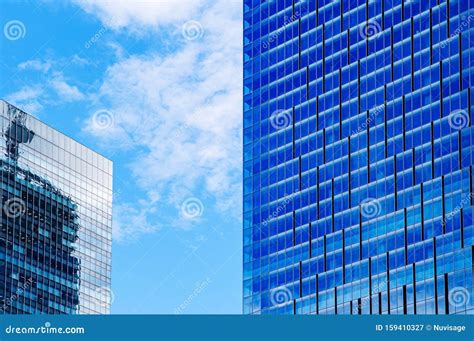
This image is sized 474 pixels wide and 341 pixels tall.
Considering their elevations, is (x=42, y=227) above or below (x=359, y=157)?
above

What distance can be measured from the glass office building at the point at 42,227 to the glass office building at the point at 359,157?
37.7 metres

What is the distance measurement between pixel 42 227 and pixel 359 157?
58491mm

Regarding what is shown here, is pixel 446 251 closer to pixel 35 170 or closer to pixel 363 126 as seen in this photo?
pixel 363 126

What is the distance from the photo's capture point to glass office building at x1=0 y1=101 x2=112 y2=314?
578 feet

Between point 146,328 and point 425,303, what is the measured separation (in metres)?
95.0

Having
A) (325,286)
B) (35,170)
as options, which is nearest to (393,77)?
(325,286)

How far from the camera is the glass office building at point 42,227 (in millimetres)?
176125

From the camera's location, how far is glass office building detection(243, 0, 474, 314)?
133625mm

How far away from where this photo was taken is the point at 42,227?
183000 millimetres

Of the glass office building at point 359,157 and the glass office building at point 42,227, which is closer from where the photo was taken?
the glass office building at point 359,157

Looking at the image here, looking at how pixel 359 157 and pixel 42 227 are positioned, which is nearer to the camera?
pixel 359 157

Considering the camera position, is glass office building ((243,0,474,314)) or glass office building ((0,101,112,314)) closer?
glass office building ((243,0,474,314))

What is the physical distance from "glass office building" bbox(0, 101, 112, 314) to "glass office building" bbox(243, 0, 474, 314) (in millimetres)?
37658

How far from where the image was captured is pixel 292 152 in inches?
6029
